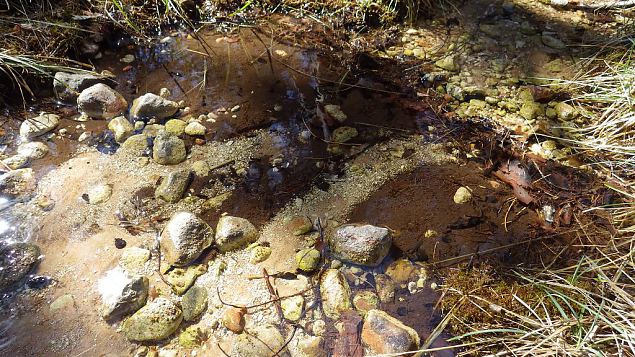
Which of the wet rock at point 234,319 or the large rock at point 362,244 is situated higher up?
the large rock at point 362,244

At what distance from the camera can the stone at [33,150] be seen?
2.30 m

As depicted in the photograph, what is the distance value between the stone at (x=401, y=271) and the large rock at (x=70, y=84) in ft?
7.36

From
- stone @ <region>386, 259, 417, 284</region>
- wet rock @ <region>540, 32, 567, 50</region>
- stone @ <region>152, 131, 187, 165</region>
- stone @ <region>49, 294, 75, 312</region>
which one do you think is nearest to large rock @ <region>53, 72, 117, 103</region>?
stone @ <region>152, 131, 187, 165</region>

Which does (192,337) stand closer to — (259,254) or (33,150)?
(259,254)

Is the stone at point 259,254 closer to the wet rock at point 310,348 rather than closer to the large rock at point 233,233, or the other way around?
the large rock at point 233,233

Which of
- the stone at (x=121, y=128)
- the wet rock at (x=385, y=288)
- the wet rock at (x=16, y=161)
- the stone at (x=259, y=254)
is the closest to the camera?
the wet rock at (x=385, y=288)

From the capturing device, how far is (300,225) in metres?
2.02

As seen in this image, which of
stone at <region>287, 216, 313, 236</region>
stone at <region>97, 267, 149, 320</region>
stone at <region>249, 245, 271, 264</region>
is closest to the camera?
stone at <region>97, 267, 149, 320</region>

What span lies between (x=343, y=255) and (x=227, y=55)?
6.17 feet

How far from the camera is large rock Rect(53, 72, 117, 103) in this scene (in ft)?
8.57

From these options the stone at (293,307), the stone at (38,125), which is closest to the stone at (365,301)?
the stone at (293,307)

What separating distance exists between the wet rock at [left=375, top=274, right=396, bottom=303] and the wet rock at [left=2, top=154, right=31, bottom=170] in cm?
203

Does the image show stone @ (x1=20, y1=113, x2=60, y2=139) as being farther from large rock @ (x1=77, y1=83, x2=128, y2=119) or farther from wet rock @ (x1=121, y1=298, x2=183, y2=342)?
wet rock @ (x1=121, y1=298, x2=183, y2=342)

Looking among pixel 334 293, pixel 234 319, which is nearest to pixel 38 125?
pixel 234 319
